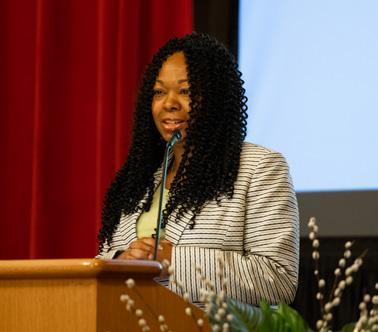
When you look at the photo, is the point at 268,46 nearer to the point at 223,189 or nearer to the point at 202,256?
the point at 223,189

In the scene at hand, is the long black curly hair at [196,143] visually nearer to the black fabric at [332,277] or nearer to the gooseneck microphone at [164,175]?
the gooseneck microphone at [164,175]

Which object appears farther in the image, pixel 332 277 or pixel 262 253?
pixel 332 277

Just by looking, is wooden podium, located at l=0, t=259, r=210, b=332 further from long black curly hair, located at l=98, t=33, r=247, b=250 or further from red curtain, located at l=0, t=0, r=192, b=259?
red curtain, located at l=0, t=0, r=192, b=259

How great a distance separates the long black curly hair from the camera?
2.36 meters

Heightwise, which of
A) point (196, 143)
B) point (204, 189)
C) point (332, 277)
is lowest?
point (332, 277)

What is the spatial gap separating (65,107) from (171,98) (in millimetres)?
1246

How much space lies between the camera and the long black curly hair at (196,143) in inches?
92.8

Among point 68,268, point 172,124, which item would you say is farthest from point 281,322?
point 172,124

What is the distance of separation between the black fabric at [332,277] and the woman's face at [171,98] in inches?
29.0

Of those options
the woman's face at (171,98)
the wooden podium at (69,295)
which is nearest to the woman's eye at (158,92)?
the woman's face at (171,98)

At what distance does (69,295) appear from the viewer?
4.83 feet

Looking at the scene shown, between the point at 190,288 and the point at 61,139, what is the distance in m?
1.64

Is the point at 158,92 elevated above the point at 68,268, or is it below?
above

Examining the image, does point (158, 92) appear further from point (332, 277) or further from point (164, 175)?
point (332, 277)
